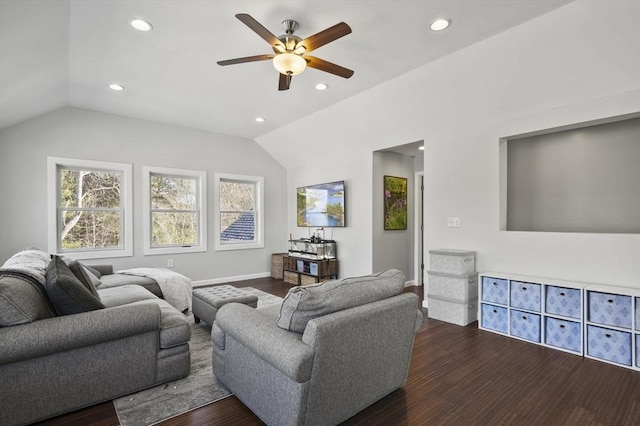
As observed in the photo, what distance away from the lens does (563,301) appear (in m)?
3.05

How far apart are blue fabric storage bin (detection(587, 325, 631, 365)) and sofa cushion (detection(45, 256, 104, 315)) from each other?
4069 mm

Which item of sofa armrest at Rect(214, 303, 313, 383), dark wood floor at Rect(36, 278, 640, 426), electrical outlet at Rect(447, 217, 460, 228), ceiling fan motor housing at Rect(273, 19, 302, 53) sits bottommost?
dark wood floor at Rect(36, 278, 640, 426)

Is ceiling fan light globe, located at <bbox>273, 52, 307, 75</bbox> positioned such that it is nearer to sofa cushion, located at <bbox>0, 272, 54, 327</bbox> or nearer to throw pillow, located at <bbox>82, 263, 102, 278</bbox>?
sofa cushion, located at <bbox>0, 272, 54, 327</bbox>

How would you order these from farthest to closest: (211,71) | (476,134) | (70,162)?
(70,162), (476,134), (211,71)

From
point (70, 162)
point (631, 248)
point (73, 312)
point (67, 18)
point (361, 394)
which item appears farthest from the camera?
point (70, 162)

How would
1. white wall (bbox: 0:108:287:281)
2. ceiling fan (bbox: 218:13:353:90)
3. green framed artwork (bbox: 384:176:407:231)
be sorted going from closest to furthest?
ceiling fan (bbox: 218:13:353:90) → white wall (bbox: 0:108:287:281) → green framed artwork (bbox: 384:176:407:231)

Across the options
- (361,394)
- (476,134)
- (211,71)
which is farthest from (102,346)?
(476,134)

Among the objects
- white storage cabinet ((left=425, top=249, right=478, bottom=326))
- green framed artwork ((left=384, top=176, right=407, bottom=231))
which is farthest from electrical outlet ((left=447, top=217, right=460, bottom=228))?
green framed artwork ((left=384, top=176, right=407, bottom=231))

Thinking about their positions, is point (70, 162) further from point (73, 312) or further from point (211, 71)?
point (73, 312)

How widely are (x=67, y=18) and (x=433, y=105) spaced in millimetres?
3777

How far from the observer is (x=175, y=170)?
225 inches

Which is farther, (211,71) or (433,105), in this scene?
(433,105)

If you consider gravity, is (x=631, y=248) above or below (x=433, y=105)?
below

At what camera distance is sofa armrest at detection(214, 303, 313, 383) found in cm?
155
